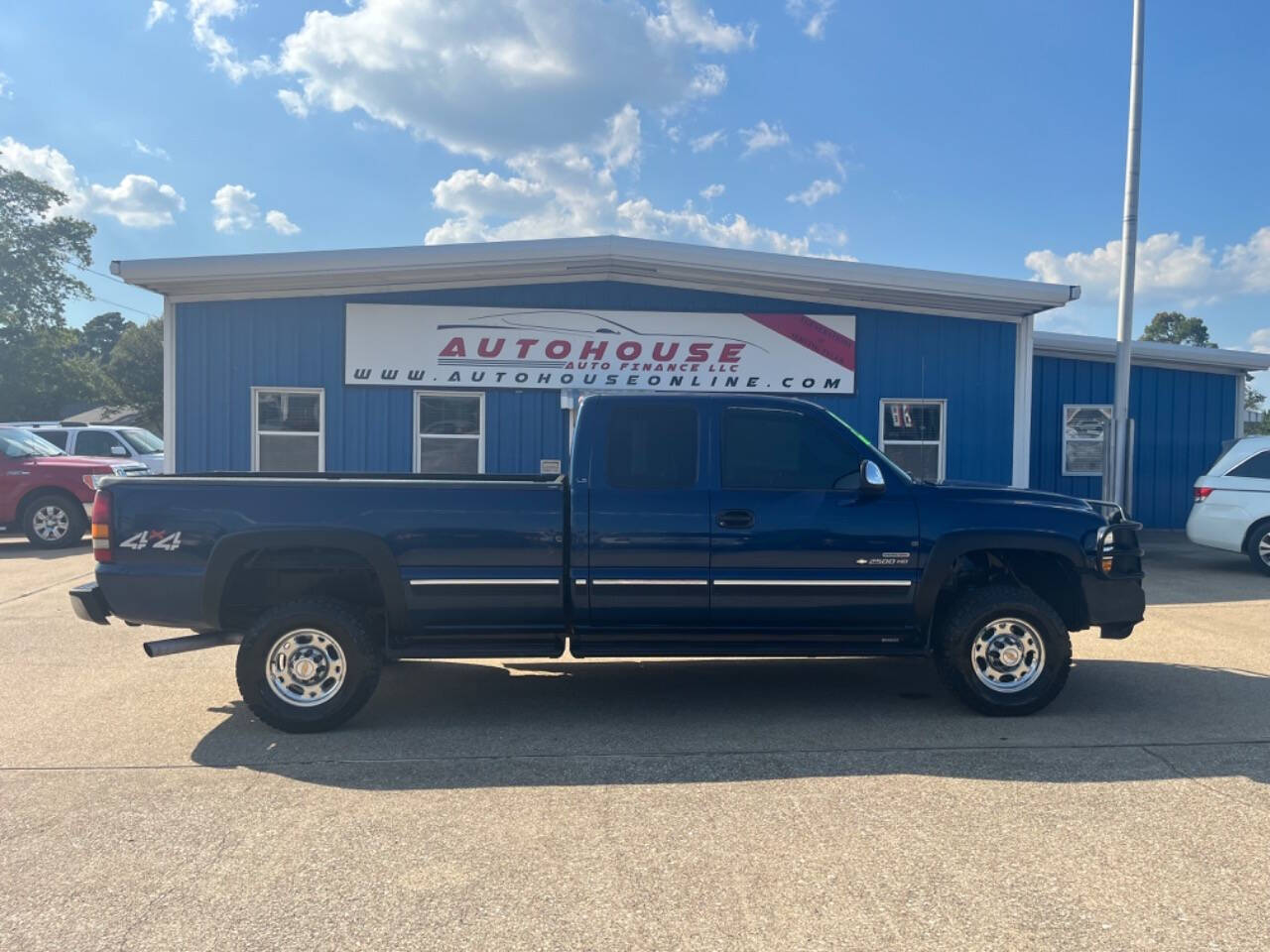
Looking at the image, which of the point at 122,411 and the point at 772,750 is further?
the point at 122,411

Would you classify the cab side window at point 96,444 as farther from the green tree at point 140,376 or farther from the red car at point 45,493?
the green tree at point 140,376

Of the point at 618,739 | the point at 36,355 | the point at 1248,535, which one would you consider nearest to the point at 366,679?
the point at 618,739

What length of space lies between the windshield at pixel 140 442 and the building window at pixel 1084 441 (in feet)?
53.8

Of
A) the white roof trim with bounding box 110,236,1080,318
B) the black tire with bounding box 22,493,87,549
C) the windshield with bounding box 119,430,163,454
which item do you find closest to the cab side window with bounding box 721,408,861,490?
the white roof trim with bounding box 110,236,1080,318

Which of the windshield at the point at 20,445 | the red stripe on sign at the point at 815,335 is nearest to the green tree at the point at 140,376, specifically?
the windshield at the point at 20,445

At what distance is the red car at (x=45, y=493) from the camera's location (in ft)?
44.0

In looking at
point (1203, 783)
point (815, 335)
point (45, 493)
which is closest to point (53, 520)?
point (45, 493)

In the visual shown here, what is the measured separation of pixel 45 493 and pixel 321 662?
34.9ft

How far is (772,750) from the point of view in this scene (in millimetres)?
4965

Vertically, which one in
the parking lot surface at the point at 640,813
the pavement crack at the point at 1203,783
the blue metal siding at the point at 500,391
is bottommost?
the parking lot surface at the point at 640,813

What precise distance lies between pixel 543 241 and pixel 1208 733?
8.14 meters

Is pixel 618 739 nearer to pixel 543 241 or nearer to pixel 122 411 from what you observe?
pixel 543 241

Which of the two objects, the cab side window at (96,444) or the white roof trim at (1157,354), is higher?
the white roof trim at (1157,354)

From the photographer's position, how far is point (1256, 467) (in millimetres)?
11555
